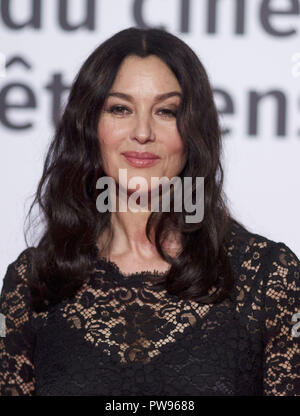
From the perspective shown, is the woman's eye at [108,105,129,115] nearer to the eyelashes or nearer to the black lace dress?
the eyelashes

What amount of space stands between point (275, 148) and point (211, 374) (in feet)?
2.42

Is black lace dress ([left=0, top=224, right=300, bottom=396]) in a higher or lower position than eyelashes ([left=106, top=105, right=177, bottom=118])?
lower

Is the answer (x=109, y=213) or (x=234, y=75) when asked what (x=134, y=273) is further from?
(x=234, y=75)

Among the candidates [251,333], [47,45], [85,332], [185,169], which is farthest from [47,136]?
[251,333]

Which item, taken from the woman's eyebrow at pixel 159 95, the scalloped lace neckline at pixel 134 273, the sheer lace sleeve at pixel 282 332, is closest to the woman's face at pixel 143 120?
the woman's eyebrow at pixel 159 95

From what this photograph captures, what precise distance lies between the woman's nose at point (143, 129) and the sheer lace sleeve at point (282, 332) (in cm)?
38

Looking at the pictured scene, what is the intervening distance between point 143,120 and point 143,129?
27mm

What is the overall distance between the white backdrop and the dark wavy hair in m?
0.31

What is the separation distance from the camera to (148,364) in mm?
1698

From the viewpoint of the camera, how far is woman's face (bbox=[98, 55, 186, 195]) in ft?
5.84

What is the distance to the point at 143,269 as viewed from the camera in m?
1.84

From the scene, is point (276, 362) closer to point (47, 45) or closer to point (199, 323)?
point (199, 323)

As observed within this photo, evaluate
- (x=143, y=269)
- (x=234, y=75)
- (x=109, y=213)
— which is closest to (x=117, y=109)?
(x=109, y=213)

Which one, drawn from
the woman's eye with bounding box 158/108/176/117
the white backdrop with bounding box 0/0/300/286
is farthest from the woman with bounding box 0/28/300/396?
the white backdrop with bounding box 0/0/300/286
